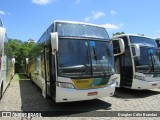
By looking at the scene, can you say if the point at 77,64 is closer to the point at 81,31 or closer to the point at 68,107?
the point at 81,31

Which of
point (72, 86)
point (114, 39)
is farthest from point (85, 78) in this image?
point (114, 39)

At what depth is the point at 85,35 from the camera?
9.48 metres

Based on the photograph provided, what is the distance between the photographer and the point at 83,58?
898cm

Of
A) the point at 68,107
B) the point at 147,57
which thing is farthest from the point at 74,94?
the point at 147,57

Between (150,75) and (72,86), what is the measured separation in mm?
5158

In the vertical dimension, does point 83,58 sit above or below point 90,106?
above

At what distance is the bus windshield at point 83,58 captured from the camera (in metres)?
8.64

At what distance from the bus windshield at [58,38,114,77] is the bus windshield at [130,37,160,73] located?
288 centimetres

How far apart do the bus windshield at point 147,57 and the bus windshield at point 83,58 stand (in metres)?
2.88

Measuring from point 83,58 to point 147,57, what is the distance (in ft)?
15.5

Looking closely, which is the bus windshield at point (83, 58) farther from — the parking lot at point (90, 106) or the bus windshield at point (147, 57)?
the bus windshield at point (147, 57)

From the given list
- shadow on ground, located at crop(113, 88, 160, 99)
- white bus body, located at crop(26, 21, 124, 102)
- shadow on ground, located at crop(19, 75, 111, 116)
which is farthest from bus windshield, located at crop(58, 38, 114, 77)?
shadow on ground, located at crop(113, 88, 160, 99)

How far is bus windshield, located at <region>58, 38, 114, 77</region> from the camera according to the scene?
8.64 meters

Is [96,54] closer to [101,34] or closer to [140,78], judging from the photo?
[101,34]
